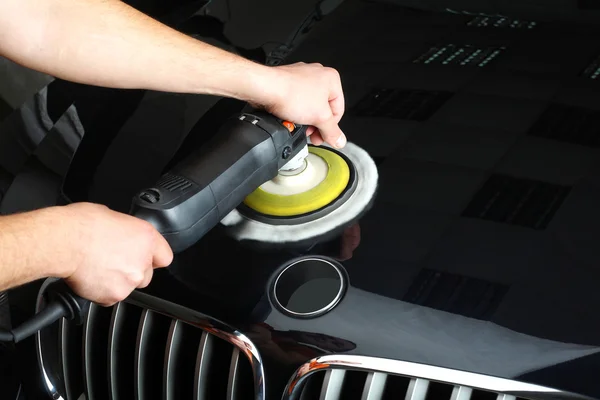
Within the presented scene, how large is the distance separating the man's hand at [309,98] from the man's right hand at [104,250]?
0.31 meters

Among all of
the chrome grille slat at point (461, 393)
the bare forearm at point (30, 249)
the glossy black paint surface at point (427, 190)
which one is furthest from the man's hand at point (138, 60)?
the chrome grille slat at point (461, 393)

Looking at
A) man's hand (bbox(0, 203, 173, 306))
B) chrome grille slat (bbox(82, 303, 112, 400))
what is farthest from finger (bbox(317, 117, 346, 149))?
chrome grille slat (bbox(82, 303, 112, 400))

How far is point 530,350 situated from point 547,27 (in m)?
0.68

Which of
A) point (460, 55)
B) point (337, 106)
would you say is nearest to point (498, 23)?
point (460, 55)

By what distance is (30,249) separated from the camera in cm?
93

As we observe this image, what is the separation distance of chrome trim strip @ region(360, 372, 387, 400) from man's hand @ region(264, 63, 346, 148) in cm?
39

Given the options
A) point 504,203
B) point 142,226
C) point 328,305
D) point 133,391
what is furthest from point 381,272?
point 133,391

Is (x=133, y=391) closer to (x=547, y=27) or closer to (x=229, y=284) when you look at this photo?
(x=229, y=284)

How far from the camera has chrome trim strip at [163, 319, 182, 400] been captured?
1.11m

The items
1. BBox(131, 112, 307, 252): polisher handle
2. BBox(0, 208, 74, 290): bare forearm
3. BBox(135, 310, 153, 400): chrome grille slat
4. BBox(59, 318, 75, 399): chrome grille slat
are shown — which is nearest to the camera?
BBox(0, 208, 74, 290): bare forearm

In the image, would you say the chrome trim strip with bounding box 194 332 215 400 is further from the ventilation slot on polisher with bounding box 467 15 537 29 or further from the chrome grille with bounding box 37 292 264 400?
the ventilation slot on polisher with bounding box 467 15 537 29

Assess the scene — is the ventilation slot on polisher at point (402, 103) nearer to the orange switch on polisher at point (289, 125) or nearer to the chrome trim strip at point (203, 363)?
the orange switch on polisher at point (289, 125)

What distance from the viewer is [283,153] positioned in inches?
44.7

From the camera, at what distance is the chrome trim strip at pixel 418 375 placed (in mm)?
927
